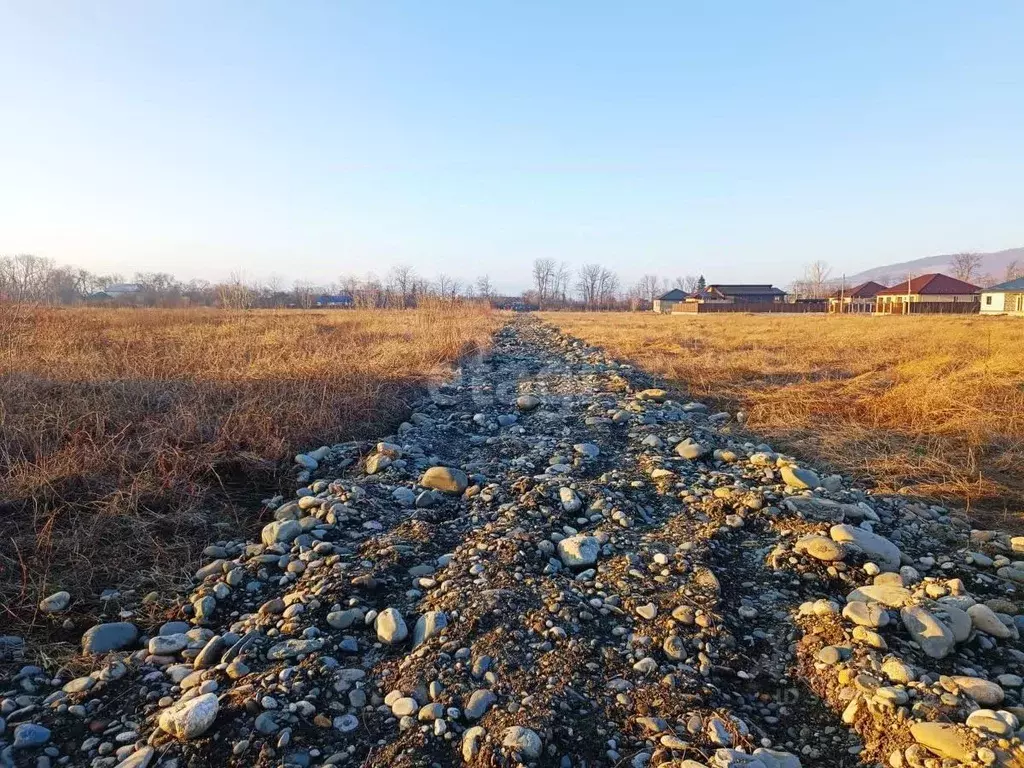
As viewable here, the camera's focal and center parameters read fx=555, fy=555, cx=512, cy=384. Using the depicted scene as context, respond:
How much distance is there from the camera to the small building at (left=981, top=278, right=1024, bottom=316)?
44.6m

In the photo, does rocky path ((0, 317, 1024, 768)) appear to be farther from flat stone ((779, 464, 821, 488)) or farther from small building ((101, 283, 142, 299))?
small building ((101, 283, 142, 299))

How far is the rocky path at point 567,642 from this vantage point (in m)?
1.92

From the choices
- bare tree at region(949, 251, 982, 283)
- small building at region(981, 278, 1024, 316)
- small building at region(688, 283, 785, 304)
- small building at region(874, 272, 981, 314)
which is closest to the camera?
small building at region(981, 278, 1024, 316)

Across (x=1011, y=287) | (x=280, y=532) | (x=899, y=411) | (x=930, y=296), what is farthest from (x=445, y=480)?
(x=930, y=296)

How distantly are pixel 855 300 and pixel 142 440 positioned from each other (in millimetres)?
76884

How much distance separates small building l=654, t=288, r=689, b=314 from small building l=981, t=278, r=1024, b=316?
3314 cm

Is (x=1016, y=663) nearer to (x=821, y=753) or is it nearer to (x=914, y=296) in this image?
(x=821, y=753)

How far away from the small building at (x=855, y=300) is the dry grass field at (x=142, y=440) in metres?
67.3

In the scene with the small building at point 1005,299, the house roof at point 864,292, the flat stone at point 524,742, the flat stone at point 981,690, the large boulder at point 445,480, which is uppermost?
the house roof at point 864,292

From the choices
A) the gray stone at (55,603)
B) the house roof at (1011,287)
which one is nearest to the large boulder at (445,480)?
the gray stone at (55,603)

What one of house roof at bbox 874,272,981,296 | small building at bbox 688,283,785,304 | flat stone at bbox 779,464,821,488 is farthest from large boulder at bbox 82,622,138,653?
small building at bbox 688,283,785,304

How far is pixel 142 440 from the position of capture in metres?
4.60

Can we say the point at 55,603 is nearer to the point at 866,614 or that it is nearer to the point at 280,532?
the point at 280,532

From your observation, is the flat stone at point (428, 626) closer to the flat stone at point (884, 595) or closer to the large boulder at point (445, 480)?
the large boulder at point (445, 480)
